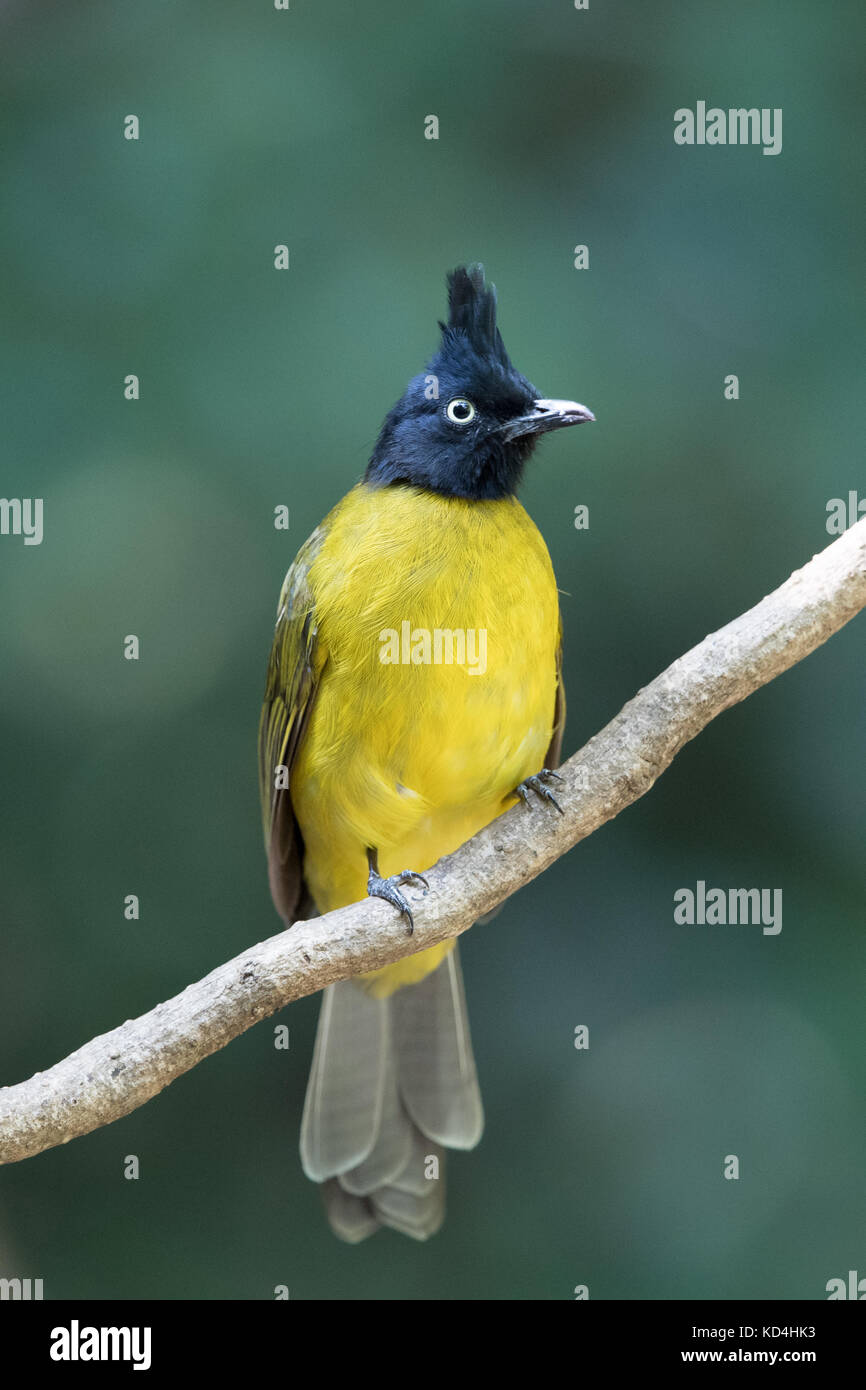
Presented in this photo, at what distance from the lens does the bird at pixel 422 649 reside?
9.09ft

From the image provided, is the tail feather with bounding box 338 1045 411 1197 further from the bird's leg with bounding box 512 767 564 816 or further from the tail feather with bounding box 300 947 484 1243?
the bird's leg with bounding box 512 767 564 816

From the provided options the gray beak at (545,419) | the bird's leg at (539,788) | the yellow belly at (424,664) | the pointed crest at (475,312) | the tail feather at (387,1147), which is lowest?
the tail feather at (387,1147)

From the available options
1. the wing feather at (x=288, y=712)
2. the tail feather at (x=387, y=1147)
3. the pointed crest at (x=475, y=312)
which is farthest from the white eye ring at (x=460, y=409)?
the tail feather at (x=387, y=1147)

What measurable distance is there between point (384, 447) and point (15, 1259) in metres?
2.36

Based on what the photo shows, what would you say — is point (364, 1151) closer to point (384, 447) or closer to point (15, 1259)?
point (15, 1259)

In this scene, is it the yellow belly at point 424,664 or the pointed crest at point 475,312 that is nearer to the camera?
the yellow belly at point 424,664

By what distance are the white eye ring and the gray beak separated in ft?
0.29

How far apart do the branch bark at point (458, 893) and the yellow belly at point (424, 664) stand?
0.85 feet

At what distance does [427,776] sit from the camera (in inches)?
112

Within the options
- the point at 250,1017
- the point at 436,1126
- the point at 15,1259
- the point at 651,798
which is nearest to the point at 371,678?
the point at 250,1017

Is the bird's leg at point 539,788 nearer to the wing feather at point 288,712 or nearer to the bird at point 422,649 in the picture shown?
the bird at point 422,649

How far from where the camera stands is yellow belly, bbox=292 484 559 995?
9.07ft

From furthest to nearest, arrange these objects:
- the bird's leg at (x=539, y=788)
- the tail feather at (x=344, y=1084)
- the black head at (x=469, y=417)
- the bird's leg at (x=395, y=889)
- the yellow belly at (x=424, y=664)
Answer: the tail feather at (x=344, y=1084) < the black head at (x=469, y=417) < the yellow belly at (x=424, y=664) < the bird's leg at (x=539, y=788) < the bird's leg at (x=395, y=889)

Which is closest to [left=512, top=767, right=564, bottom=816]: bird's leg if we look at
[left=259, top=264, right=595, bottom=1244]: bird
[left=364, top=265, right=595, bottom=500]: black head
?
[left=259, top=264, right=595, bottom=1244]: bird
